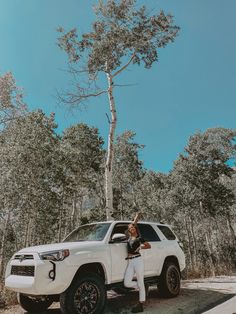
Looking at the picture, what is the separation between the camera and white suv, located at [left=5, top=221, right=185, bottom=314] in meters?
5.20

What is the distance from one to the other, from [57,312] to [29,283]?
163 cm

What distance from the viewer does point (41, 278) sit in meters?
5.12

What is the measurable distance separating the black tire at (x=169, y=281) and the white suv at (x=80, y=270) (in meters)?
0.02

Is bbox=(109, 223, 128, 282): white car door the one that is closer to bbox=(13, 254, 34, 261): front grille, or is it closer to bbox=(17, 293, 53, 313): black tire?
bbox=(17, 293, 53, 313): black tire

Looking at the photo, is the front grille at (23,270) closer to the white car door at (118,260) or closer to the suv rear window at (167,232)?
the white car door at (118,260)

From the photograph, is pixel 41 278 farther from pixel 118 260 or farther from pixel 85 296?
pixel 118 260

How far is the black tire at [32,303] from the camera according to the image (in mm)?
6207

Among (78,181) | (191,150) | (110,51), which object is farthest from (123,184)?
(110,51)

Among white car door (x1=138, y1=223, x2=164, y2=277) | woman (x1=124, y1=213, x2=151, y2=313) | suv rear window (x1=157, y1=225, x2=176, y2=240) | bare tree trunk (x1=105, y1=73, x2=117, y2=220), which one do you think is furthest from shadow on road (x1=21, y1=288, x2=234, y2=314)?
bare tree trunk (x1=105, y1=73, x2=117, y2=220)

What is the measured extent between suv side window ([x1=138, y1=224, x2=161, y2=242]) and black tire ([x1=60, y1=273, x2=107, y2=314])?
204 cm

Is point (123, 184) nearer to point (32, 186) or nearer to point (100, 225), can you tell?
point (32, 186)

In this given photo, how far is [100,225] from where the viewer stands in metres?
7.05

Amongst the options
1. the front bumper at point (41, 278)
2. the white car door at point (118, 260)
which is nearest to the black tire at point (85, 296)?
the front bumper at point (41, 278)

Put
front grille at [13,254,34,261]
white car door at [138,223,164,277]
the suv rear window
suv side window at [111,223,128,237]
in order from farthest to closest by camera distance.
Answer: the suv rear window → white car door at [138,223,164,277] → suv side window at [111,223,128,237] → front grille at [13,254,34,261]
